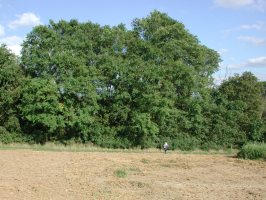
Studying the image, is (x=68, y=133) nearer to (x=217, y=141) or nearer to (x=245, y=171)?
(x=217, y=141)

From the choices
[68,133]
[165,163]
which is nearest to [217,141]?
[68,133]

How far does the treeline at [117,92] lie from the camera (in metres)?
36.1

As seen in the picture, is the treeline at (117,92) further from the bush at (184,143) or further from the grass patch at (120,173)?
the grass patch at (120,173)

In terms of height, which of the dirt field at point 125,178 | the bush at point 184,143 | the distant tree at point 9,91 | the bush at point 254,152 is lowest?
the dirt field at point 125,178

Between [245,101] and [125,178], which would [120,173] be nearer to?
[125,178]

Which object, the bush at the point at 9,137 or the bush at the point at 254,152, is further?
the bush at the point at 9,137

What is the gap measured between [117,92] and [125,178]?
68.4 ft

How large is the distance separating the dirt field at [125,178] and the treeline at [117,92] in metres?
10.5

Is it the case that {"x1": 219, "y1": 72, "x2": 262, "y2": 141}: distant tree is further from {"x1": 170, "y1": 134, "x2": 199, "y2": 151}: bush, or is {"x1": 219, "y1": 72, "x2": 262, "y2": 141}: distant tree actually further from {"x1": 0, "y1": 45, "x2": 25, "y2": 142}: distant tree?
{"x1": 0, "y1": 45, "x2": 25, "y2": 142}: distant tree

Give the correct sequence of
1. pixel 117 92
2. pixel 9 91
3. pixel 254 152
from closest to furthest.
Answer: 1. pixel 254 152
2. pixel 9 91
3. pixel 117 92

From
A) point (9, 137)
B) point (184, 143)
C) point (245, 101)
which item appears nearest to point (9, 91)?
point (9, 137)

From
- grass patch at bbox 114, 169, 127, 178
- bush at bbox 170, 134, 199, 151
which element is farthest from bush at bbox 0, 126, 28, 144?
grass patch at bbox 114, 169, 127, 178

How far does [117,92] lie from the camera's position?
3894 cm

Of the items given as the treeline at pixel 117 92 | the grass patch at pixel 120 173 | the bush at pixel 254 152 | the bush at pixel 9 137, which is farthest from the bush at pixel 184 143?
the grass patch at pixel 120 173
